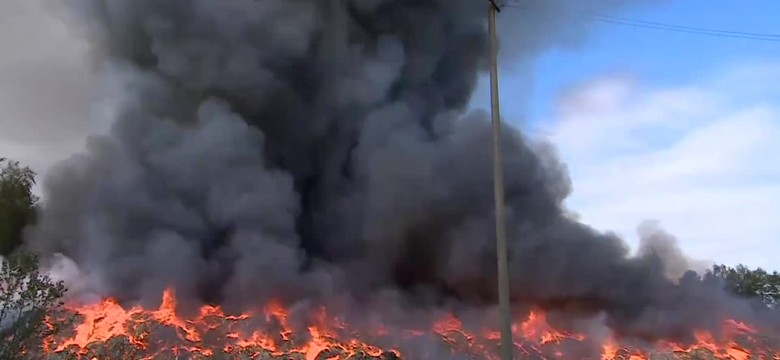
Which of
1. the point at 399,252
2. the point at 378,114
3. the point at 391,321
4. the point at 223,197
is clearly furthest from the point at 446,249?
the point at 223,197

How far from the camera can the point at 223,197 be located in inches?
1321

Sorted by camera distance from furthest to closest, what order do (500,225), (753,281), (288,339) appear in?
(753,281), (288,339), (500,225)

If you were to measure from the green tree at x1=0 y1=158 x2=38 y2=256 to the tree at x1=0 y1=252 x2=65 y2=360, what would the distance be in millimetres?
16547

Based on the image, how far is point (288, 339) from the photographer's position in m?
31.3

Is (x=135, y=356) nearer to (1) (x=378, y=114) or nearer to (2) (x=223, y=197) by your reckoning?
(2) (x=223, y=197)

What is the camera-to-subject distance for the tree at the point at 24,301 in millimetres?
17375

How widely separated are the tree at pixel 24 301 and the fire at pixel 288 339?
9432 millimetres

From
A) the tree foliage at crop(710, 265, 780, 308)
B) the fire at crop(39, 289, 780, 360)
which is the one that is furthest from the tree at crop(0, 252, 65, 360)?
the tree foliage at crop(710, 265, 780, 308)

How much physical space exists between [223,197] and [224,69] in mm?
6336

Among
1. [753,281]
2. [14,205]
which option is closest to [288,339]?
[14,205]

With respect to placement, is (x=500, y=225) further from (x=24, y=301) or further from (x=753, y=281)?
(x=753, y=281)

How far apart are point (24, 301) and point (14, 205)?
724 inches

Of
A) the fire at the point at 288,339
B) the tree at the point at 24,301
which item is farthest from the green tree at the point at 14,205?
the tree at the point at 24,301

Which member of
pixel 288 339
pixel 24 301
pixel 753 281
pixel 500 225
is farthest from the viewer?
pixel 753 281
